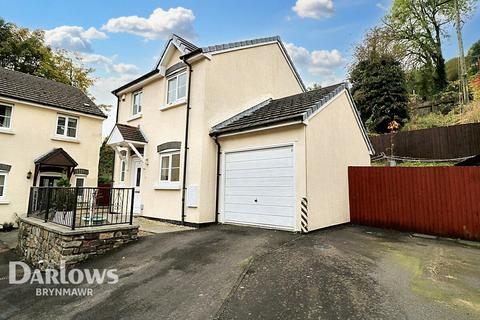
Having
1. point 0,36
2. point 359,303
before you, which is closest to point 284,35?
point 359,303

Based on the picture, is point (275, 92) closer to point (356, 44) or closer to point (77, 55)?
point (356, 44)

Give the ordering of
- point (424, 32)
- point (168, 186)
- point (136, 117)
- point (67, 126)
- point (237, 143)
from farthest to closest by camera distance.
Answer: point (424, 32), point (67, 126), point (136, 117), point (168, 186), point (237, 143)

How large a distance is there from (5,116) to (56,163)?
3368 millimetres

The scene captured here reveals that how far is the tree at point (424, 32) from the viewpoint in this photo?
2439cm

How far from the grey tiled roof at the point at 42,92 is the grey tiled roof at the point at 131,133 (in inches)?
255

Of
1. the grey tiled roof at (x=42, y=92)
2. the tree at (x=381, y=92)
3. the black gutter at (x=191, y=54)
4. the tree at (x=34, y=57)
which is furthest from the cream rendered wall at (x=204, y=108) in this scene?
the tree at (x=34, y=57)

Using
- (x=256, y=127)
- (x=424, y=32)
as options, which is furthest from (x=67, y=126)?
(x=424, y=32)

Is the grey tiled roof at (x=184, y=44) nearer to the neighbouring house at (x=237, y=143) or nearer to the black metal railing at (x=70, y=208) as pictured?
the neighbouring house at (x=237, y=143)

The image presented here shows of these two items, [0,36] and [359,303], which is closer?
[359,303]

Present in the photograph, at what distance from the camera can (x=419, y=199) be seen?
28.3 feet

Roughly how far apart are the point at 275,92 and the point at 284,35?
3476 mm

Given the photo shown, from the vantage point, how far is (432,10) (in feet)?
80.0

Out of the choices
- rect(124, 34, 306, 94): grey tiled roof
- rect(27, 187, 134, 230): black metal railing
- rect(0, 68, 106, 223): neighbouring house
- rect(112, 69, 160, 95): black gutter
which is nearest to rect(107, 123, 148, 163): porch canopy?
rect(112, 69, 160, 95): black gutter

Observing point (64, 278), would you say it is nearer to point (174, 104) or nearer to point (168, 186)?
A: point (168, 186)
